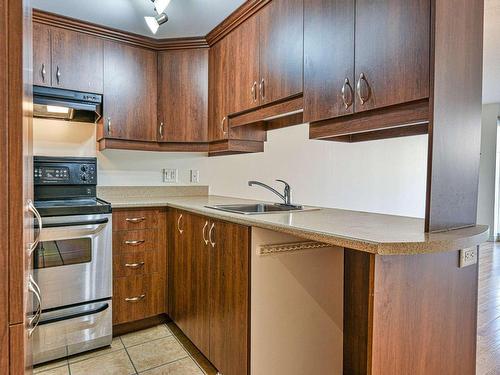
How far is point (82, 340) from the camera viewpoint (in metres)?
2.14

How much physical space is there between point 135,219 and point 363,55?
1842mm

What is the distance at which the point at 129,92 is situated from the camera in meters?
2.72

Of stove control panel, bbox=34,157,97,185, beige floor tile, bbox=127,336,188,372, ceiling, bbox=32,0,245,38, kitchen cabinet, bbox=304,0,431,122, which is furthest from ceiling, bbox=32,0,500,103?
beige floor tile, bbox=127,336,188,372

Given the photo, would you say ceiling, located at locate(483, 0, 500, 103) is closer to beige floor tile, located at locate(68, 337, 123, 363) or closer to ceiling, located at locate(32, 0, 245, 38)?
ceiling, located at locate(32, 0, 245, 38)

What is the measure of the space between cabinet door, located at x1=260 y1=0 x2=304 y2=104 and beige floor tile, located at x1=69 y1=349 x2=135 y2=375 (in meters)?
1.88

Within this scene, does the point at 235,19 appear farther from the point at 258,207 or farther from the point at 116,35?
the point at 258,207

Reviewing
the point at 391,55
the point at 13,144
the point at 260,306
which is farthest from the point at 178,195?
the point at 13,144

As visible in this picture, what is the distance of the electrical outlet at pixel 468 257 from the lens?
1.27 metres

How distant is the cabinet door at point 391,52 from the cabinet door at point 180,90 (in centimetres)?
169

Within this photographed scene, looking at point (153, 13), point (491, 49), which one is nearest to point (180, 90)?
point (153, 13)

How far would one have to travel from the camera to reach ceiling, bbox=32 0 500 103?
222cm

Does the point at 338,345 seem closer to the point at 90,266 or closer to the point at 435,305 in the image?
the point at 435,305

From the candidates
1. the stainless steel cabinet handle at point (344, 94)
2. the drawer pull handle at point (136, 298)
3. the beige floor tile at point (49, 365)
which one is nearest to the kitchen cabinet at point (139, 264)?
the drawer pull handle at point (136, 298)

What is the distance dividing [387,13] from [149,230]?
203 cm
